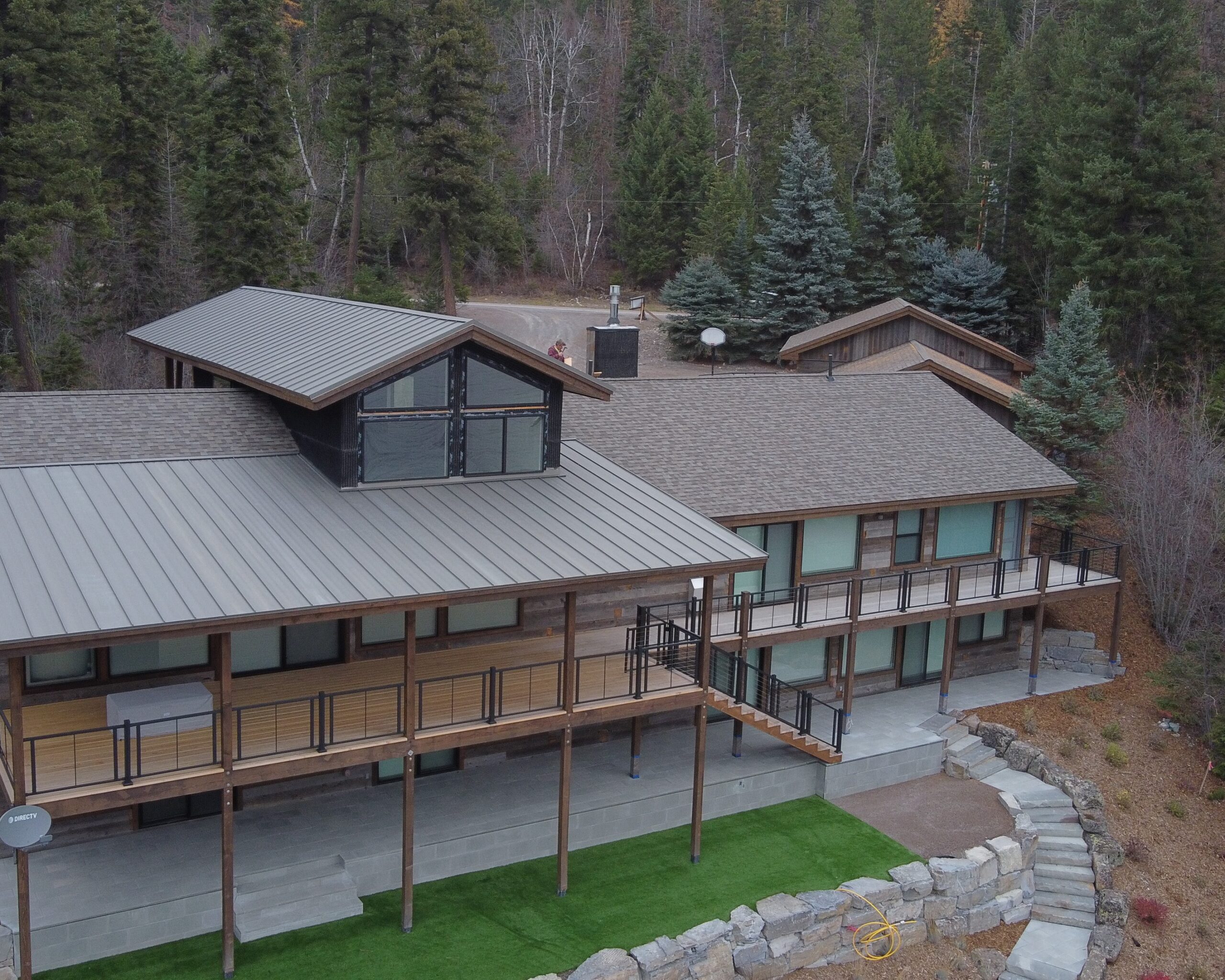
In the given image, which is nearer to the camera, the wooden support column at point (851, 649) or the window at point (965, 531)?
the wooden support column at point (851, 649)

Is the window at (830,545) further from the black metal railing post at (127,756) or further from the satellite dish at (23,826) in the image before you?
the satellite dish at (23,826)

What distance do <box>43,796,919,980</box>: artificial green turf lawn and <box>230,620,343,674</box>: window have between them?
373 cm

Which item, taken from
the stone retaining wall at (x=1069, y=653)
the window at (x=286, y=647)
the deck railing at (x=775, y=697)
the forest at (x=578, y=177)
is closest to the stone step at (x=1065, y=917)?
the deck railing at (x=775, y=697)

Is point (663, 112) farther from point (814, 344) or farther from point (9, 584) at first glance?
point (9, 584)

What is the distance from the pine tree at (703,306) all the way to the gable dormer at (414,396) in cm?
2951

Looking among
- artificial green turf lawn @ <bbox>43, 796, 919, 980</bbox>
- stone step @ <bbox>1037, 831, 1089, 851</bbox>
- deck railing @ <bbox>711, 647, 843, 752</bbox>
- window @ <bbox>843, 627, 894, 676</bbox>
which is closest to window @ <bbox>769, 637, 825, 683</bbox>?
deck railing @ <bbox>711, 647, 843, 752</bbox>

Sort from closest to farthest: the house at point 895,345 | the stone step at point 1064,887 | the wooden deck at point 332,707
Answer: the wooden deck at point 332,707 → the stone step at point 1064,887 → the house at point 895,345

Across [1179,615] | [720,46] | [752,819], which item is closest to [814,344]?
[1179,615]

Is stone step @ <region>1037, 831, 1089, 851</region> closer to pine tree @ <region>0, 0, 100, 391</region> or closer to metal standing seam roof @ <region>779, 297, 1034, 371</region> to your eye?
metal standing seam roof @ <region>779, 297, 1034, 371</region>

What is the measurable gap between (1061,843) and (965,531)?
7.82m

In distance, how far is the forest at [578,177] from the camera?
3938 centimetres

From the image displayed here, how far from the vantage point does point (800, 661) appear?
2522 cm

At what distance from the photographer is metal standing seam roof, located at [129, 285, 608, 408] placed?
60.4 ft

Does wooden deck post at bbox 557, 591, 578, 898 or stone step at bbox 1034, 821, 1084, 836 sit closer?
wooden deck post at bbox 557, 591, 578, 898
